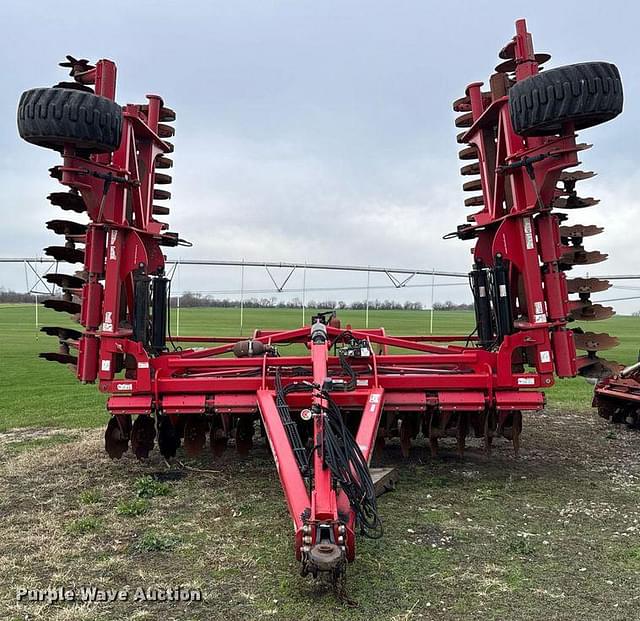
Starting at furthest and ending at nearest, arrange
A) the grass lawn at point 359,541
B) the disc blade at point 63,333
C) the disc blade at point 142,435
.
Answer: the disc blade at point 63,333
the disc blade at point 142,435
the grass lawn at point 359,541

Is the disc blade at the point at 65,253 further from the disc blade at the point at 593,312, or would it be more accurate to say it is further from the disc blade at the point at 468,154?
the disc blade at the point at 593,312

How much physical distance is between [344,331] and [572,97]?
9.45ft

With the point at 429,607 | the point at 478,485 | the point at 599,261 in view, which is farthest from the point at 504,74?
the point at 429,607

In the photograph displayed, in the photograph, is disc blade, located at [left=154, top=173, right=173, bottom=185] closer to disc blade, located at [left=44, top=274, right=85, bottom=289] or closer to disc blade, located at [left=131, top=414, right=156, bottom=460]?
disc blade, located at [left=44, top=274, right=85, bottom=289]

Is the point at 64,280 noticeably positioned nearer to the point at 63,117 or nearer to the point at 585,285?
the point at 63,117

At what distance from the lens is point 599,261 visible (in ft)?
21.5

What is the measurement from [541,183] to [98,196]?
12.8 feet

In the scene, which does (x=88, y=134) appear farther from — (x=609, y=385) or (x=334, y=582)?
(x=609, y=385)

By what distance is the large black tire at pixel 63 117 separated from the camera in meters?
5.23

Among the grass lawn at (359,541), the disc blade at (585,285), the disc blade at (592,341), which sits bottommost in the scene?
the grass lawn at (359,541)

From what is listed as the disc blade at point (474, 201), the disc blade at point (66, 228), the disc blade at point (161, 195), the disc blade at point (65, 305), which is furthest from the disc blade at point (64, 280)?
the disc blade at point (474, 201)

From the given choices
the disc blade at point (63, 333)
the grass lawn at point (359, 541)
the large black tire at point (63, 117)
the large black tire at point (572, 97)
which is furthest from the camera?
the disc blade at point (63, 333)

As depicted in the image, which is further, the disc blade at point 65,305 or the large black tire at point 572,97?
the disc blade at point 65,305

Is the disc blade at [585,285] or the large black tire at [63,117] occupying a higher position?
the large black tire at [63,117]
